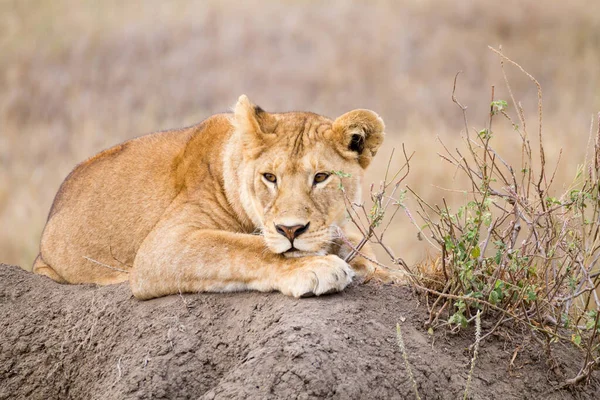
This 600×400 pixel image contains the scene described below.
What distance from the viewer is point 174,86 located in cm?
2083

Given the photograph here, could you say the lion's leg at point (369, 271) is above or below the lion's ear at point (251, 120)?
below

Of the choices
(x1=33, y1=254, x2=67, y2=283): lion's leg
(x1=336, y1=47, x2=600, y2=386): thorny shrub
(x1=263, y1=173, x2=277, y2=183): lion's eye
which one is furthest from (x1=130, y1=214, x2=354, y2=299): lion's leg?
(x1=33, y1=254, x2=67, y2=283): lion's leg

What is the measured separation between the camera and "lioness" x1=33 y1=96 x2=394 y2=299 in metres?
5.32

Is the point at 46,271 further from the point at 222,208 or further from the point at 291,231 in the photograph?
the point at 291,231

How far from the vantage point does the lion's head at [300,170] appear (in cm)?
530

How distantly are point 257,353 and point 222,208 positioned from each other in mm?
1825

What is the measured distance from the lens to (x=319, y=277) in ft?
16.4

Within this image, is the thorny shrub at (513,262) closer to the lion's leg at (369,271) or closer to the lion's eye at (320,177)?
the lion's leg at (369,271)

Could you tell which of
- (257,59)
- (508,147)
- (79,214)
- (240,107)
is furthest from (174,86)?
(240,107)

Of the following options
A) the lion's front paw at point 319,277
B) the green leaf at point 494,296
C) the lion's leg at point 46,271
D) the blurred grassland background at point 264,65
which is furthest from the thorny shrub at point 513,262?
the blurred grassland background at point 264,65

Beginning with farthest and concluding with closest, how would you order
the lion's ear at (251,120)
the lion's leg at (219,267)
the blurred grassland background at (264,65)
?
the blurred grassland background at (264,65) → the lion's ear at (251,120) → the lion's leg at (219,267)

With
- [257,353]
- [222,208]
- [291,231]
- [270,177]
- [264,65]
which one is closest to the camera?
[257,353]

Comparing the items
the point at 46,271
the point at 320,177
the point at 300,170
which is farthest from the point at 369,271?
the point at 46,271

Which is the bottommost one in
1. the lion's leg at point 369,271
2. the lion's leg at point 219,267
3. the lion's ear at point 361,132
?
the lion's leg at point 369,271
